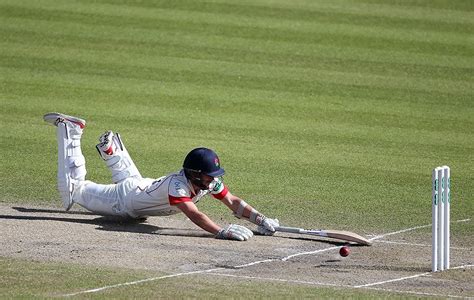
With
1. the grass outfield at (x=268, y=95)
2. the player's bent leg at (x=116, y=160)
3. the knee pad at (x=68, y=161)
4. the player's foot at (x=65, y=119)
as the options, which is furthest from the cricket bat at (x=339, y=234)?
the player's foot at (x=65, y=119)

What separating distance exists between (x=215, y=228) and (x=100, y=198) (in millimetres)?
1600

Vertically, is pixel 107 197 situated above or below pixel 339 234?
above

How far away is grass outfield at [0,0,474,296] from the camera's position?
14336 millimetres

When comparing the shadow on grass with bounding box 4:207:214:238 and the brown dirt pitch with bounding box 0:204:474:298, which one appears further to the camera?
the shadow on grass with bounding box 4:207:214:238

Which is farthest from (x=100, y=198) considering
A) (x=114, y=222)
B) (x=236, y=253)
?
(x=236, y=253)

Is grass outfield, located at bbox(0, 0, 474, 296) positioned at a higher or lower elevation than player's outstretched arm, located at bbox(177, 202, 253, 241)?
higher

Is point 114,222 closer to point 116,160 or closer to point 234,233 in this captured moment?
point 116,160

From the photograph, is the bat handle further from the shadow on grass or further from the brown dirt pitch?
the shadow on grass

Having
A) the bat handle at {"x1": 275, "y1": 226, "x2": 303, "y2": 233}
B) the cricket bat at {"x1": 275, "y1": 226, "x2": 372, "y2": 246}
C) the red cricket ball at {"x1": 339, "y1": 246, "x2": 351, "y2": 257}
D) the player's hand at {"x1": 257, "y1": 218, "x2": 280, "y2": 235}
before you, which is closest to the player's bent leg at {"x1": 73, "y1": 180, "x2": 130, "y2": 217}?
the player's hand at {"x1": 257, "y1": 218, "x2": 280, "y2": 235}

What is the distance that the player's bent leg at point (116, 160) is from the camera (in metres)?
13.0

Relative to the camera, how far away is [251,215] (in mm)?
12156

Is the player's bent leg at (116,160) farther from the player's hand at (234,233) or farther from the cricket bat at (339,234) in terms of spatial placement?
the cricket bat at (339,234)

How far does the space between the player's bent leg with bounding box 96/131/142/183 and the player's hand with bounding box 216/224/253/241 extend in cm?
168

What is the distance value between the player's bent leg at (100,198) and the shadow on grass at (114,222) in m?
0.13
